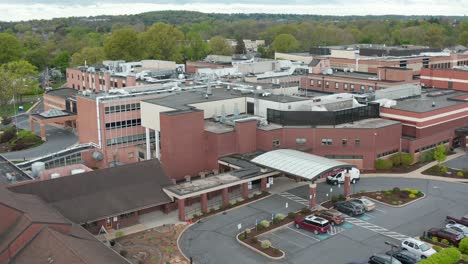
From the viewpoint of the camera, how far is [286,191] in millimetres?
50969

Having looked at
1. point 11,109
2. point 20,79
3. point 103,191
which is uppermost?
point 20,79

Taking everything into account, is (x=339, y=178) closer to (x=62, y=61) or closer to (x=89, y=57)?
(x=89, y=57)

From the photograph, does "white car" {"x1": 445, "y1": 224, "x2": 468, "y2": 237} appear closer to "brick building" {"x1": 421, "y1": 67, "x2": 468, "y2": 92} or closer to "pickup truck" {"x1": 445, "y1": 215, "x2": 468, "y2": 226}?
"pickup truck" {"x1": 445, "y1": 215, "x2": 468, "y2": 226}

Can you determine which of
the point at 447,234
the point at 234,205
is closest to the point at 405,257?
the point at 447,234

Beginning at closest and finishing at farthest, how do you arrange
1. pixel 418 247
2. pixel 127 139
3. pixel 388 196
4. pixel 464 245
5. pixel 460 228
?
1. pixel 418 247
2. pixel 464 245
3. pixel 460 228
4. pixel 388 196
5. pixel 127 139

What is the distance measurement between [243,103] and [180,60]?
244 feet

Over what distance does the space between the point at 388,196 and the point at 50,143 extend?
168 feet

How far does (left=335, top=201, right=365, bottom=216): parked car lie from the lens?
4447cm

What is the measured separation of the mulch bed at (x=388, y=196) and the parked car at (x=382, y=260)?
11662mm

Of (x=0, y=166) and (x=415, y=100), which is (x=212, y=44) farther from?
(x=0, y=166)

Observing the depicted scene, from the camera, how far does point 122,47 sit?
4975 inches

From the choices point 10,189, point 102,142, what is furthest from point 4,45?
point 10,189

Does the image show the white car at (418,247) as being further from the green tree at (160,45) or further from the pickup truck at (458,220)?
the green tree at (160,45)

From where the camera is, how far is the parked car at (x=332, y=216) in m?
42.5
